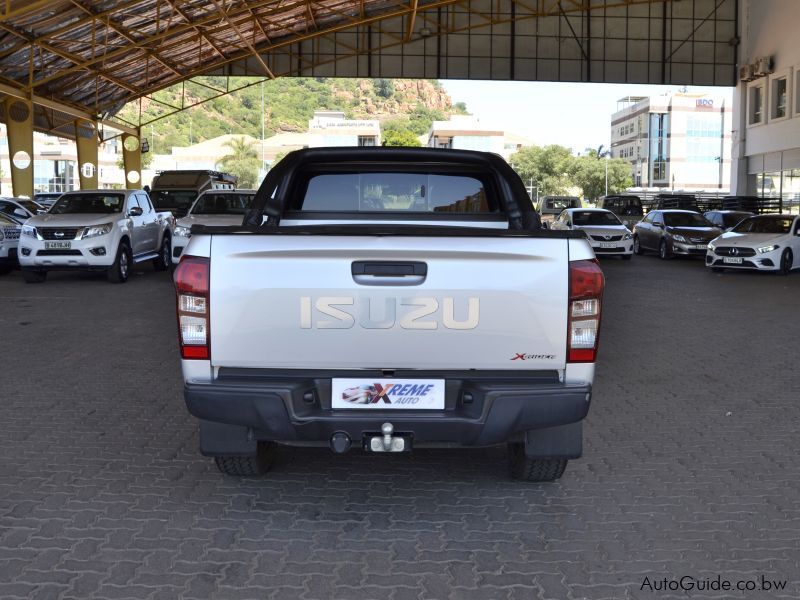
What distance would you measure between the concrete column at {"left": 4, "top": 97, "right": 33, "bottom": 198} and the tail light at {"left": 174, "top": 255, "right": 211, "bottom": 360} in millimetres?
29638

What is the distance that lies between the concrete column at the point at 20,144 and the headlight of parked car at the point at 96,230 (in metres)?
16.0

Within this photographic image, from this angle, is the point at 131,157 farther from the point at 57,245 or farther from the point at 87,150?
the point at 57,245

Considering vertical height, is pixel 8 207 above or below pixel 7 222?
above

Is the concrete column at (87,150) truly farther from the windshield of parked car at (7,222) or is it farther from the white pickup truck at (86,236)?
the white pickup truck at (86,236)

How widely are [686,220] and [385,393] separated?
23656 mm

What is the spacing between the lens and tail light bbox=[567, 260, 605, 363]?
433 cm

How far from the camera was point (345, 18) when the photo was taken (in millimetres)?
37594

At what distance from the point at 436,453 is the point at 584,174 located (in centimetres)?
10471

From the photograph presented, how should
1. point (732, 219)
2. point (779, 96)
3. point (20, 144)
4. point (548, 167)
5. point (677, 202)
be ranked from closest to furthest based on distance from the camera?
point (732, 219) → point (20, 144) → point (779, 96) → point (677, 202) → point (548, 167)

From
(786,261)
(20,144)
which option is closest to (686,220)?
(786,261)

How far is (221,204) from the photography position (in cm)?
1941

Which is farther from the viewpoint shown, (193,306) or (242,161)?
(242,161)

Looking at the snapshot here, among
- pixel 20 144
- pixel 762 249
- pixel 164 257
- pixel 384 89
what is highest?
pixel 384 89

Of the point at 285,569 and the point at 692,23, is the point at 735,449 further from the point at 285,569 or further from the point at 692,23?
the point at 692,23
